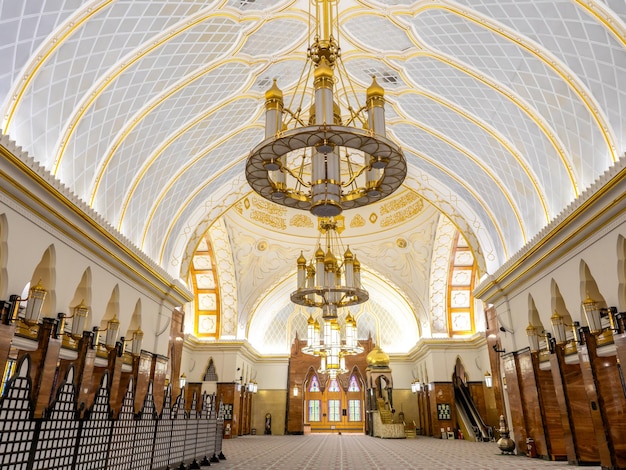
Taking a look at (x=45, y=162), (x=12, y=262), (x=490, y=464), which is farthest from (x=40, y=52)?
(x=490, y=464)

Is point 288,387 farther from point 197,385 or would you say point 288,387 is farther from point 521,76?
point 521,76

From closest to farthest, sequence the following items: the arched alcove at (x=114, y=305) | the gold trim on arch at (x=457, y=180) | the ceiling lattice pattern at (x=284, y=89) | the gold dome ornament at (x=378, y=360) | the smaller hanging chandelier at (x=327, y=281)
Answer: the ceiling lattice pattern at (x=284, y=89) → the arched alcove at (x=114, y=305) → the smaller hanging chandelier at (x=327, y=281) → the gold trim on arch at (x=457, y=180) → the gold dome ornament at (x=378, y=360)

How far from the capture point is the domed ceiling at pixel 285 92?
6.28 meters

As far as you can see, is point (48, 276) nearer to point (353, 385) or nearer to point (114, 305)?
point (114, 305)

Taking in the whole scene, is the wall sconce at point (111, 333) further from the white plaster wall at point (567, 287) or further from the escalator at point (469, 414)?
the escalator at point (469, 414)

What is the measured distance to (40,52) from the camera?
5.89 metres

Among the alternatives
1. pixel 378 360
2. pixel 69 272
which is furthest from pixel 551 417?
pixel 378 360

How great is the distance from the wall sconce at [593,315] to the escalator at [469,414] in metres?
10.9

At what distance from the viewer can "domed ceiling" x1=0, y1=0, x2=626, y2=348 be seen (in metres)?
6.28

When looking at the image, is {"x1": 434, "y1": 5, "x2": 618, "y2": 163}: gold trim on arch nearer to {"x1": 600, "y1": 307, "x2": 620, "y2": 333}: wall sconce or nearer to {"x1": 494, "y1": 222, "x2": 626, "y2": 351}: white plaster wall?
{"x1": 494, "y1": 222, "x2": 626, "y2": 351}: white plaster wall

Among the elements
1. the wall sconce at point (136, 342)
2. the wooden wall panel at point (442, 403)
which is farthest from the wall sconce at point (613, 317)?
the wooden wall panel at point (442, 403)

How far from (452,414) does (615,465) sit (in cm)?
1199

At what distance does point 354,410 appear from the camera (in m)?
24.6

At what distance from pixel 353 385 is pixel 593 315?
19247mm
